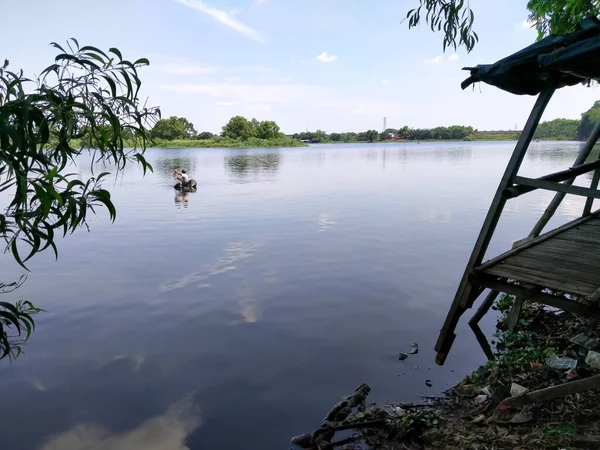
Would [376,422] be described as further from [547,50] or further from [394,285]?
[394,285]

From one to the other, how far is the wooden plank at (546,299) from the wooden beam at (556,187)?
0.77 metres

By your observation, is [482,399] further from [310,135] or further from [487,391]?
[310,135]

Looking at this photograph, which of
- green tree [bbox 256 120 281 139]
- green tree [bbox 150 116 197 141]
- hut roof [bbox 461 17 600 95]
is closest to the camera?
hut roof [bbox 461 17 600 95]

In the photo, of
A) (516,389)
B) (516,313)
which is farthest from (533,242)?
(516,313)

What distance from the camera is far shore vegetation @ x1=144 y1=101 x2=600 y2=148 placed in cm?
10481

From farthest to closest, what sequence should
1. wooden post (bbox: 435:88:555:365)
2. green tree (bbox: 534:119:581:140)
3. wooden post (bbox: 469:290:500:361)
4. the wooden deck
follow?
green tree (bbox: 534:119:581:140) → wooden post (bbox: 469:290:500:361) → wooden post (bbox: 435:88:555:365) → the wooden deck

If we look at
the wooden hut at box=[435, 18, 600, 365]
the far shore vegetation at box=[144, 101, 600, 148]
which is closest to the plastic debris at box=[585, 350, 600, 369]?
the wooden hut at box=[435, 18, 600, 365]

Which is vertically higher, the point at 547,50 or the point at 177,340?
the point at 547,50

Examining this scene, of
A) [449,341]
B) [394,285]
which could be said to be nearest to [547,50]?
[449,341]

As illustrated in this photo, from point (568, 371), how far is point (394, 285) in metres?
4.12

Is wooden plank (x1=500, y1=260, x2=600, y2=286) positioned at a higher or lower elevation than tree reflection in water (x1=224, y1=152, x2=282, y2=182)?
higher

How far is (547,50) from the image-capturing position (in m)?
3.35

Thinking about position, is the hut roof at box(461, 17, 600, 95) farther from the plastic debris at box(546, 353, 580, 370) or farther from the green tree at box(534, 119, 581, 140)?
the green tree at box(534, 119, 581, 140)

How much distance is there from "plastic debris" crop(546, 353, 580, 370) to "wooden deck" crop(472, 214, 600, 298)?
1071mm
